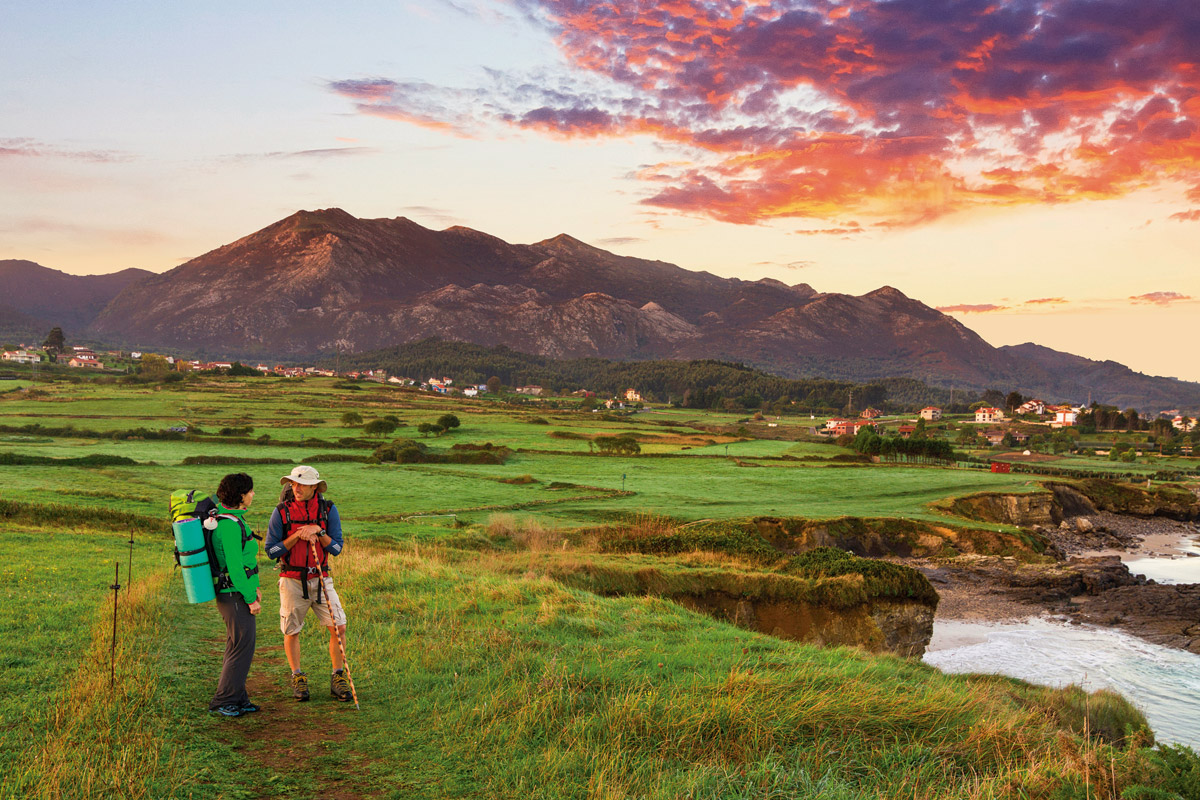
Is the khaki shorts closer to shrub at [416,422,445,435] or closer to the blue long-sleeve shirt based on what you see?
the blue long-sleeve shirt

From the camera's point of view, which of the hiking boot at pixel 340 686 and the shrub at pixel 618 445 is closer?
the hiking boot at pixel 340 686

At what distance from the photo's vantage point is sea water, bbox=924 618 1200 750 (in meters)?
25.4

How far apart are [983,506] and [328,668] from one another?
209 feet

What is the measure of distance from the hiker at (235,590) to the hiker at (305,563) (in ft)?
2.29

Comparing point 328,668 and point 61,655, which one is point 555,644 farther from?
point 61,655

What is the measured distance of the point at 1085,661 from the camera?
1190 inches

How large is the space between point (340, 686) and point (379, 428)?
89262 mm

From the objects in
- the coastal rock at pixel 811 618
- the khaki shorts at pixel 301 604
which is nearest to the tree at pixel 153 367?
the coastal rock at pixel 811 618

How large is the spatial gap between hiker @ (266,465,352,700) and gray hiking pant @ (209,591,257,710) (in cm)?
81

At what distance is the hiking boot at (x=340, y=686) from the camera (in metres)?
10.2

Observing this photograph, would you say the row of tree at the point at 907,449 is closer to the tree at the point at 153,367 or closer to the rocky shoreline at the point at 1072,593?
the rocky shoreline at the point at 1072,593

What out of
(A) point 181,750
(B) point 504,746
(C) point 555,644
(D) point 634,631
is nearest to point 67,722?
(A) point 181,750

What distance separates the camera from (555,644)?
41.7 feet

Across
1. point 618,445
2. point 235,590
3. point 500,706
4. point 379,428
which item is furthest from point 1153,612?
point 379,428
